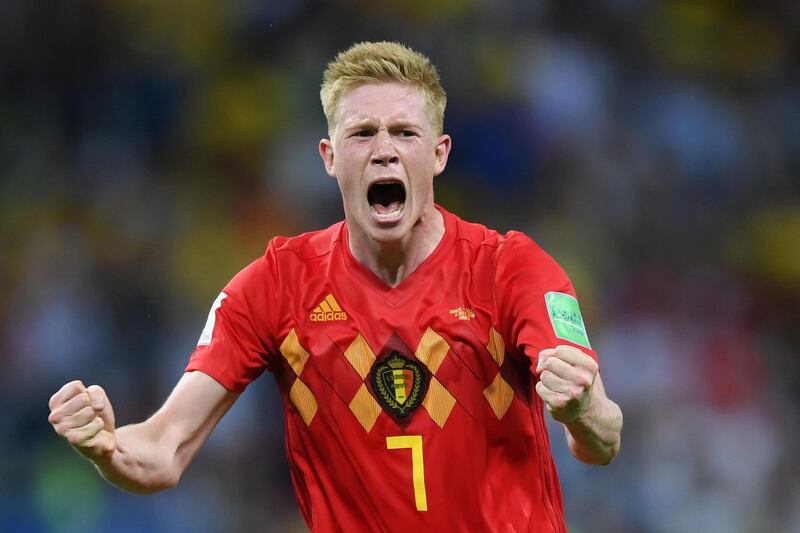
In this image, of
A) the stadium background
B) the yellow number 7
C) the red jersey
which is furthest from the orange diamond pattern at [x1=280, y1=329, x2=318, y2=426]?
the stadium background

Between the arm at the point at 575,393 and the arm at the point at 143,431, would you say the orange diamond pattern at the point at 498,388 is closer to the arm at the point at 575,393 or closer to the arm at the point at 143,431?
the arm at the point at 575,393

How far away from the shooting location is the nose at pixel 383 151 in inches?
137

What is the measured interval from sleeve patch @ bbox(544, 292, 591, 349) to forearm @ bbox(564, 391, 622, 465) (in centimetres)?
22

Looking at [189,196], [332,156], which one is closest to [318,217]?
[189,196]

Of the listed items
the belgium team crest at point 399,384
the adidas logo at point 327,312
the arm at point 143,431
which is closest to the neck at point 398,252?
the adidas logo at point 327,312

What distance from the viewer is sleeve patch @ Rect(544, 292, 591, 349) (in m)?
3.21

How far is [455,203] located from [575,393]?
13.4 feet

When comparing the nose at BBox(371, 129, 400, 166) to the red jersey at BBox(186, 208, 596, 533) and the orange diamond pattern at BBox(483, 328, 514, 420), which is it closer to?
the red jersey at BBox(186, 208, 596, 533)

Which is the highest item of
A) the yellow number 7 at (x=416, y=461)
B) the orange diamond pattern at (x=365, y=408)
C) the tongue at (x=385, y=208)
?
the tongue at (x=385, y=208)

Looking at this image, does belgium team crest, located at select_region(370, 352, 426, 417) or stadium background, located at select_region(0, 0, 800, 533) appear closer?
belgium team crest, located at select_region(370, 352, 426, 417)

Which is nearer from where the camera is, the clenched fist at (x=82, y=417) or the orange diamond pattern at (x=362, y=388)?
the clenched fist at (x=82, y=417)

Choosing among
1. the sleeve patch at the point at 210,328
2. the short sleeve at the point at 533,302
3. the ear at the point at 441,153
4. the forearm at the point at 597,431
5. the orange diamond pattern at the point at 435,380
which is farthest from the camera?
the ear at the point at 441,153

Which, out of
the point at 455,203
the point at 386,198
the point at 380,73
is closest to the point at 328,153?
the point at 386,198

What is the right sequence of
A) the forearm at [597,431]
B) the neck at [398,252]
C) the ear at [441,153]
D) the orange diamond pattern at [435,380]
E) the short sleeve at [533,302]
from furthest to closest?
the ear at [441,153] < the neck at [398,252] < the orange diamond pattern at [435,380] < the short sleeve at [533,302] < the forearm at [597,431]
